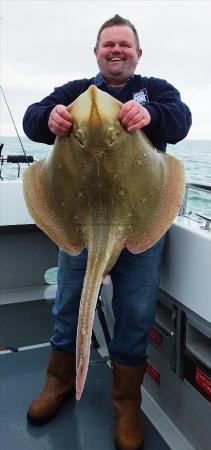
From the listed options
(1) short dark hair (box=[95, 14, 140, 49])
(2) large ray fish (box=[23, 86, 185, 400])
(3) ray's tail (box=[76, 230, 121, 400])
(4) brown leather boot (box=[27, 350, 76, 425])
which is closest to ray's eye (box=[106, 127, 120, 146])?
(2) large ray fish (box=[23, 86, 185, 400])

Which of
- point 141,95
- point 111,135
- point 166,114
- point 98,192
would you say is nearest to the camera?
point 111,135

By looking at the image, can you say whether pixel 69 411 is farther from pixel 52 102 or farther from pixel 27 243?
pixel 27 243

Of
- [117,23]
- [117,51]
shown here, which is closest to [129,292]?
[117,51]

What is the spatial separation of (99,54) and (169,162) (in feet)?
2.49

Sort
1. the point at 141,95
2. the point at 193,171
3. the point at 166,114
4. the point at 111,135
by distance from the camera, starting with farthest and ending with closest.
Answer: the point at 193,171, the point at 141,95, the point at 166,114, the point at 111,135

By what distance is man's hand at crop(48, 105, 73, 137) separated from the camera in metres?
1.66

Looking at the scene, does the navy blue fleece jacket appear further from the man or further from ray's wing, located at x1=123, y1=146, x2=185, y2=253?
ray's wing, located at x1=123, y1=146, x2=185, y2=253

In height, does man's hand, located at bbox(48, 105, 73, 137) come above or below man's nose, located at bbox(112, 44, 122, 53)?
below

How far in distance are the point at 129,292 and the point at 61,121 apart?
105cm

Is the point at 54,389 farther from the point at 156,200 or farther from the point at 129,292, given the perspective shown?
the point at 156,200

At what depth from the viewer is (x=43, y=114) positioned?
2113 mm

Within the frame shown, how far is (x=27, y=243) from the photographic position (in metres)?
4.48

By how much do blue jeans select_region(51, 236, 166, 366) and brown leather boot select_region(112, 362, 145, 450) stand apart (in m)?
0.05

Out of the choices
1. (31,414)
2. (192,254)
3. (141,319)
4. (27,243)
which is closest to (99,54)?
(192,254)
